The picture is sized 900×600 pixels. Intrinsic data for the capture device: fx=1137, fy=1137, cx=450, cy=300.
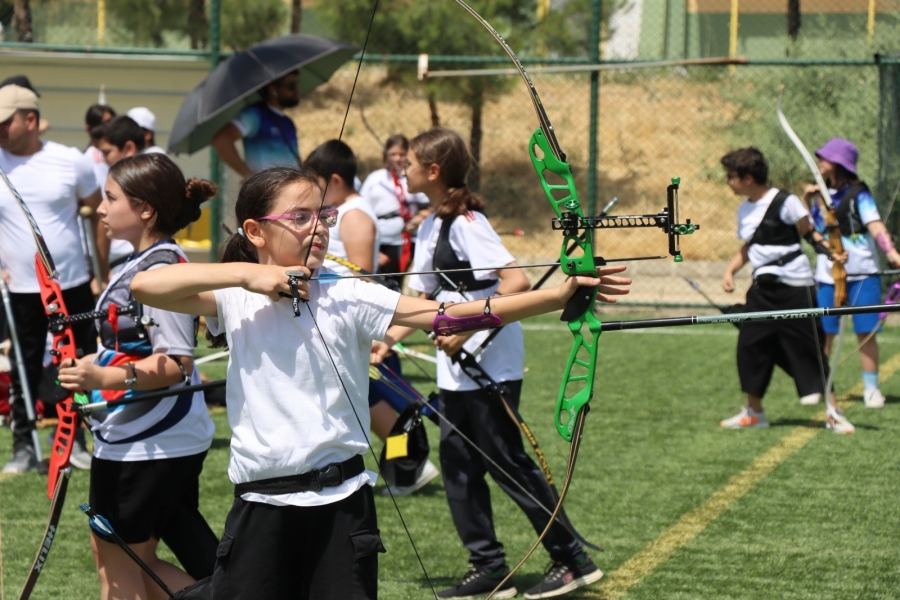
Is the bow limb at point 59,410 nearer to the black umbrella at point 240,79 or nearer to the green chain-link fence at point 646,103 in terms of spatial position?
the black umbrella at point 240,79

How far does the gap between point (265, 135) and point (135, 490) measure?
13.3 ft

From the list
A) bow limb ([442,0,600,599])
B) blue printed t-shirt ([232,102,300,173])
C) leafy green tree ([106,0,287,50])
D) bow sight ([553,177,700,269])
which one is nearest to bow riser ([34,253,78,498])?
bow limb ([442,0,600,599])

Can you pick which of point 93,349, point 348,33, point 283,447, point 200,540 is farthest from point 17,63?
point 283,447

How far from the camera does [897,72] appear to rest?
9.88m

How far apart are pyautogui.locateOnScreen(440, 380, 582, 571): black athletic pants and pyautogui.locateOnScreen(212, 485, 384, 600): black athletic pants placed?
1.54 metres

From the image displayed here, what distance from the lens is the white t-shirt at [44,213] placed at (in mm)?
5879

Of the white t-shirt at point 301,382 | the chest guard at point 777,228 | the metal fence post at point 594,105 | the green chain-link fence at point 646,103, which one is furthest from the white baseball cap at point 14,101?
the metal fence post at point 594,105

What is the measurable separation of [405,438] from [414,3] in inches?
317

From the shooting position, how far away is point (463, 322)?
2723 mm

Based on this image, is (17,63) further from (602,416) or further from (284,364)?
(284,364)

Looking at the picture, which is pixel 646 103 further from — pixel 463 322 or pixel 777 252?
pixel 463 322

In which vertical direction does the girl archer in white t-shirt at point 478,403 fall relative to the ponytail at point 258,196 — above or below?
below

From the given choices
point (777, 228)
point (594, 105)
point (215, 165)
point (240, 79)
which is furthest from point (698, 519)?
point (215, 165)

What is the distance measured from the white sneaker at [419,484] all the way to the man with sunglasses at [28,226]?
1859 mm
